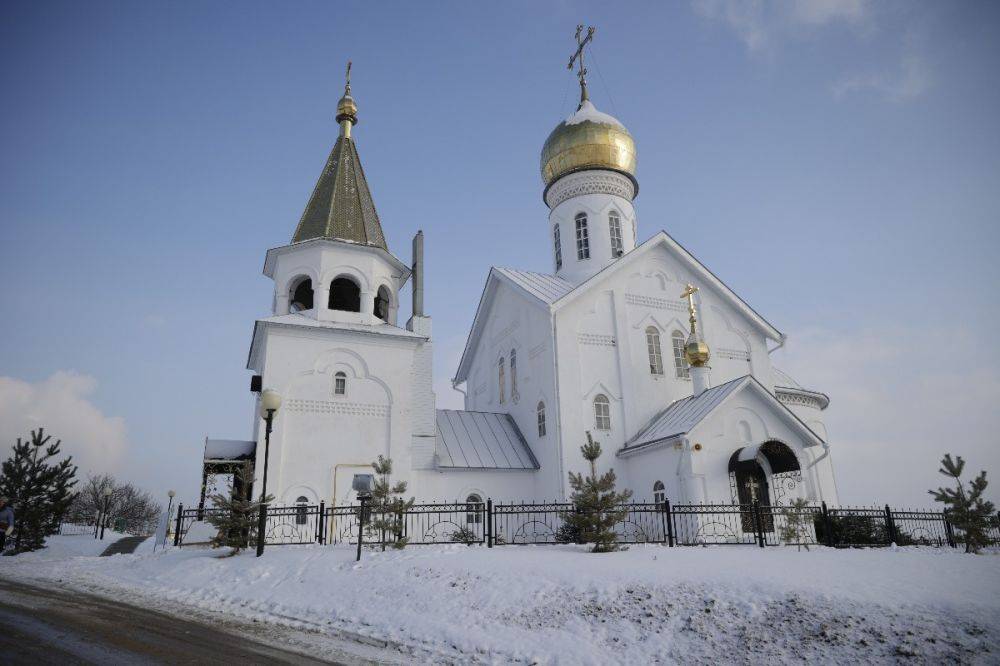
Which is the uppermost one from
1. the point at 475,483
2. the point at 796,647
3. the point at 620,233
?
the point at 620,233

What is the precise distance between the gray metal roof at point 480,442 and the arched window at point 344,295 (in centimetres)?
446

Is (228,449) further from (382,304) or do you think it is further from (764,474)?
(764,474)

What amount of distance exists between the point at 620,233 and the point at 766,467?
10695 mm

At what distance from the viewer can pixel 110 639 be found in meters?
6.51

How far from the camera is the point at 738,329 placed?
21.2 metres

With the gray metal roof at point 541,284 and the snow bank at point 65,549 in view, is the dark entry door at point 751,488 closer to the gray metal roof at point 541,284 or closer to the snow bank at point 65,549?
the gray metal roof at point 541,284

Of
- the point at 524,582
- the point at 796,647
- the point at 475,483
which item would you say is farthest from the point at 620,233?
the point at 796,647

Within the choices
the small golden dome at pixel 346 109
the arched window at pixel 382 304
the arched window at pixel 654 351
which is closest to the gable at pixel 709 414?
the arched window at pixel 654 351

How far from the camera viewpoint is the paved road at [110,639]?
5793 millimetres

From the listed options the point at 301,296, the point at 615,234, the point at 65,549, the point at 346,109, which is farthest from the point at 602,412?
→ the point at 65,549

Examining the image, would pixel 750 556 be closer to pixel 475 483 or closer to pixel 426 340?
pixel 475 483

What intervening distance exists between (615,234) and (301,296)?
1161cm

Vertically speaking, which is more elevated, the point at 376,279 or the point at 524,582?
the point at 376,279

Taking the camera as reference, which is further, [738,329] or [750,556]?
[738,329]
